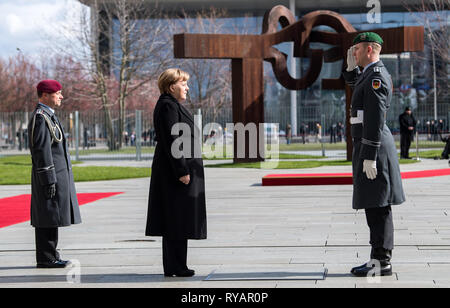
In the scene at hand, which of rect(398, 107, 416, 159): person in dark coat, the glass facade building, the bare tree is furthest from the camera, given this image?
the glass facade building

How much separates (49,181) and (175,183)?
4.35ft

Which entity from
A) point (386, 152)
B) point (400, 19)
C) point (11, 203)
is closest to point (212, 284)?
point (386, 152)

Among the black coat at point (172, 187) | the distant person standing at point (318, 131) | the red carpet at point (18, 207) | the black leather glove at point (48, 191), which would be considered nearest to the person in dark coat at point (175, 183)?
the black coat at point (172, 187)

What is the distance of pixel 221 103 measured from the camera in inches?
1842

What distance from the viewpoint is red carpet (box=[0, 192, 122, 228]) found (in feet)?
38.0

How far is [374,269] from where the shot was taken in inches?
251

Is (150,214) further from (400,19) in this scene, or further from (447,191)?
(400,19)

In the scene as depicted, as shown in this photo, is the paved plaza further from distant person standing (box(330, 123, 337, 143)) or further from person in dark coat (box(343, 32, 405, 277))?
distant person standing (box(330, 123, 337, 143))

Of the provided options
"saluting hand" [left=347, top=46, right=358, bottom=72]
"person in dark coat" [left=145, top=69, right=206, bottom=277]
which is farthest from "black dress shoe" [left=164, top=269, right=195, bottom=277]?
"saluting hand" [left=347, top=46, right=358, bottom=72]

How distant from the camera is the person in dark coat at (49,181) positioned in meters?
7.19

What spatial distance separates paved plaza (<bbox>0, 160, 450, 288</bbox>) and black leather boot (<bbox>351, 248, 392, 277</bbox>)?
91mm

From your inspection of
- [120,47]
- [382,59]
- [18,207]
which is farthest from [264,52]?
[382,59]

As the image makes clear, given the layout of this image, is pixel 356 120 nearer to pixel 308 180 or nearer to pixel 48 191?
pixel 48 191

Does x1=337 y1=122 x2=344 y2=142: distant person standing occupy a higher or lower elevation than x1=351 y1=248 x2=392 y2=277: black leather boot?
higher
